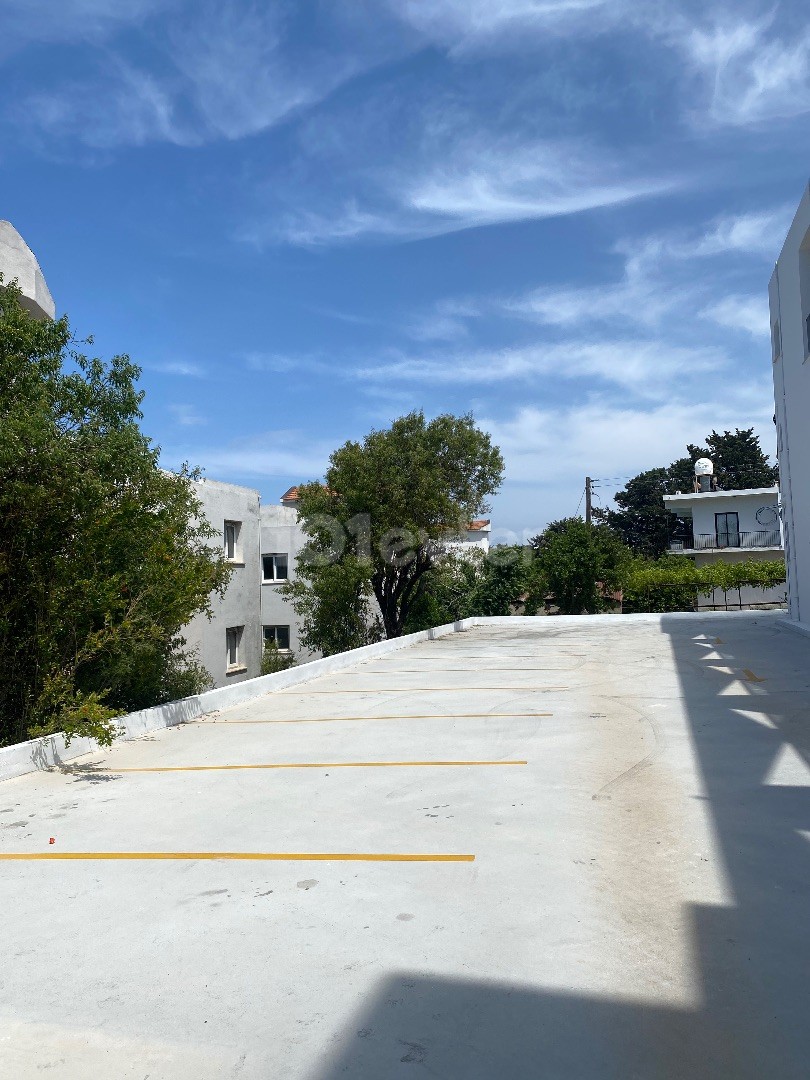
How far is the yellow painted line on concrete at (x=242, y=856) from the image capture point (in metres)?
5.61

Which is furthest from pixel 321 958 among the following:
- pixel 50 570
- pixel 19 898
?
pixel 50 570

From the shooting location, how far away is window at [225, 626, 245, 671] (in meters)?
27.0

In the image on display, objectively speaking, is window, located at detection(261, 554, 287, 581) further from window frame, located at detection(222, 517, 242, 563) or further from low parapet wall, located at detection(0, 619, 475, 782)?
low parapet wall, located at detection(0, 619, 475, 782)

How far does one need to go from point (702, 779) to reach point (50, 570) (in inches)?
274

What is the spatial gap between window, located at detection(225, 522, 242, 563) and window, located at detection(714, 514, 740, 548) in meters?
31.0

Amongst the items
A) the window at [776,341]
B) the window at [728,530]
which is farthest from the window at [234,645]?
the window at [728,530]

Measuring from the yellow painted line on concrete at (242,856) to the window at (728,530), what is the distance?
46.3 metres

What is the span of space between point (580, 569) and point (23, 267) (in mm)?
26927

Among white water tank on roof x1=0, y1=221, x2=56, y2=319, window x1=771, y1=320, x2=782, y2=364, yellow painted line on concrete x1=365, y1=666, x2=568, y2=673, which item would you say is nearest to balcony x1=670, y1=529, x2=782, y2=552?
window x1=771, y1=320, x2=782, y2=364

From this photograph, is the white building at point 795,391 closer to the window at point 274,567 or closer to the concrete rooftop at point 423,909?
the concrete rooftop at point 423,909

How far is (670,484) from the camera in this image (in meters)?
71.7

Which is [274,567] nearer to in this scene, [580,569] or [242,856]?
[580,569]

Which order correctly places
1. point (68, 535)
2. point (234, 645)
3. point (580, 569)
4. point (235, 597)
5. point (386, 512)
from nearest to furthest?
point (68, 535) → point (386, 512) → point (235, 597) → point (234, 645) → point (580, 569)

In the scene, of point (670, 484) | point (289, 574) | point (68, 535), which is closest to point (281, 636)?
point (289, 574)
